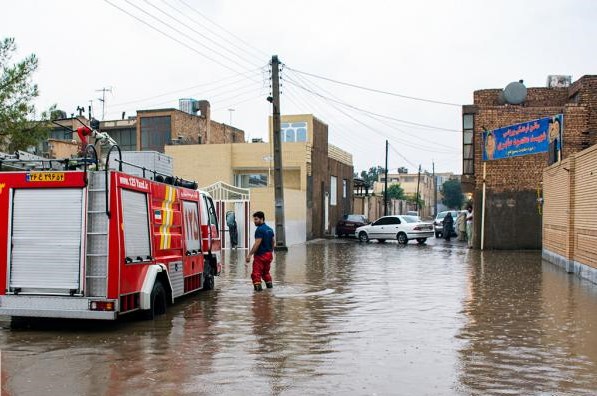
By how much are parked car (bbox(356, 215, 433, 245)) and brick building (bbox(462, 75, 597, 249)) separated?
4.91 metres

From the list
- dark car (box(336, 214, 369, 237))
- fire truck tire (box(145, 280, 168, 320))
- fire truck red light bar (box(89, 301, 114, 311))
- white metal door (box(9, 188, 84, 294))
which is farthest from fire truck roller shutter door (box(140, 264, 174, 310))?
dark car (box(336, 214, 369, 237))

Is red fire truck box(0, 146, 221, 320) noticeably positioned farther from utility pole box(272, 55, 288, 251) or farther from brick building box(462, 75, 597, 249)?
brick building box(462, 75, 597, 249)

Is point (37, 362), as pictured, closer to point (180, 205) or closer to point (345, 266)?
point (180, 205)

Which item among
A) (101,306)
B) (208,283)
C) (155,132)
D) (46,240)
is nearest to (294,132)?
(155,132)

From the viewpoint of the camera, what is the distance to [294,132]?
39.9 m

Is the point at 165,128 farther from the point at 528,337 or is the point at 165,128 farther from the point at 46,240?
the point at 528,337

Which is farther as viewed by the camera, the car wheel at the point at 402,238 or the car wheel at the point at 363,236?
the car wheel at the point at 363,236

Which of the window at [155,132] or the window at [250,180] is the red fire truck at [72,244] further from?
the window at [155,132]

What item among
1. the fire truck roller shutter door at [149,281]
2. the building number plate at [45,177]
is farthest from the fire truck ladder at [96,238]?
the fire truck roller shutter door at [149,281]

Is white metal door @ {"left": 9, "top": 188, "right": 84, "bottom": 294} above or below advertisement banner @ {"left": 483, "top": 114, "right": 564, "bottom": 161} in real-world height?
below

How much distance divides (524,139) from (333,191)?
66.0 ft

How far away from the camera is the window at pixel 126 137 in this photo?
4997cm

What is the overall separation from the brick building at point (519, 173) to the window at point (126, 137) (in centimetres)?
2870

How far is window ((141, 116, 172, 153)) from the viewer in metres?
46.5
